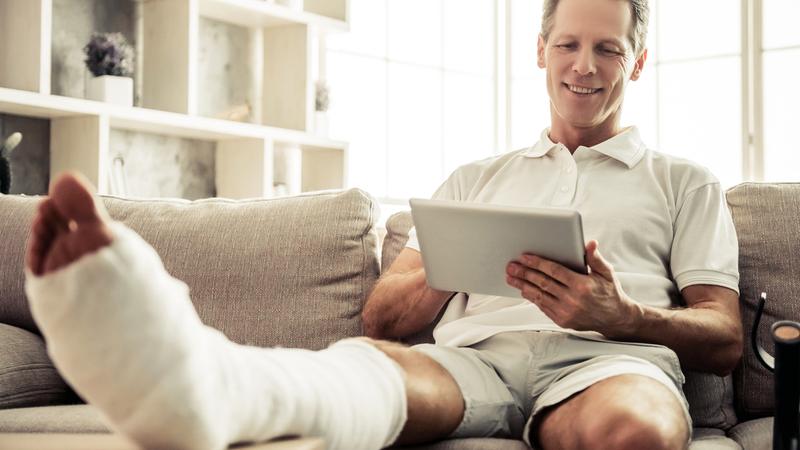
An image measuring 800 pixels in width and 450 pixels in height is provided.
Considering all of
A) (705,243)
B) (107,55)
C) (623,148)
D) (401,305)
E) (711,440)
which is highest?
(107,55)

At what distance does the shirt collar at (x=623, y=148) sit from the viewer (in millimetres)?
1884

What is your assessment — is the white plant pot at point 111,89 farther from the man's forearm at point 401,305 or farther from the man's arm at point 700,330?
the man's arm at point 700,330

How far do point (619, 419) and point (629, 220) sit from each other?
0.57 meters

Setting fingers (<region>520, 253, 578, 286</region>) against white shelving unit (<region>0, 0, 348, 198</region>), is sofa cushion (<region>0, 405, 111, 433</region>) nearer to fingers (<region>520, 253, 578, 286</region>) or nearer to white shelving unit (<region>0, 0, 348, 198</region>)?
fingers (<region>520, 253, 578, 286</region>)

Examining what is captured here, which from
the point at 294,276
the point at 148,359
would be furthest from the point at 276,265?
the point at 148,359

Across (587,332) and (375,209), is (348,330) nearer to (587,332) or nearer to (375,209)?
(375,209)

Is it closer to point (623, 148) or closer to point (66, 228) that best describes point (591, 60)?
point (623, 148)

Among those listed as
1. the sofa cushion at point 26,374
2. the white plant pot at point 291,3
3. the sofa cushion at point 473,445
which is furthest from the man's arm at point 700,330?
the white plant pot at point 291,3

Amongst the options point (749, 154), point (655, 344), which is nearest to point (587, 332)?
point (655, 344)

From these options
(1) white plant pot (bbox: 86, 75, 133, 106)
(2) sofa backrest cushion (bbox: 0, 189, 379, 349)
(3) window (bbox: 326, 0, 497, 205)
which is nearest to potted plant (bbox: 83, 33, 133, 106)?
(1) white plant pot (bbox: 86, 75, 133, 106)

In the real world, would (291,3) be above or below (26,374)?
above

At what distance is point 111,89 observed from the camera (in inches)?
140

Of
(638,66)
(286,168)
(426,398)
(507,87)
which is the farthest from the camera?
(507,87)

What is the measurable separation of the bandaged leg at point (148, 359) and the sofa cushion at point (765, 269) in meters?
1.06
